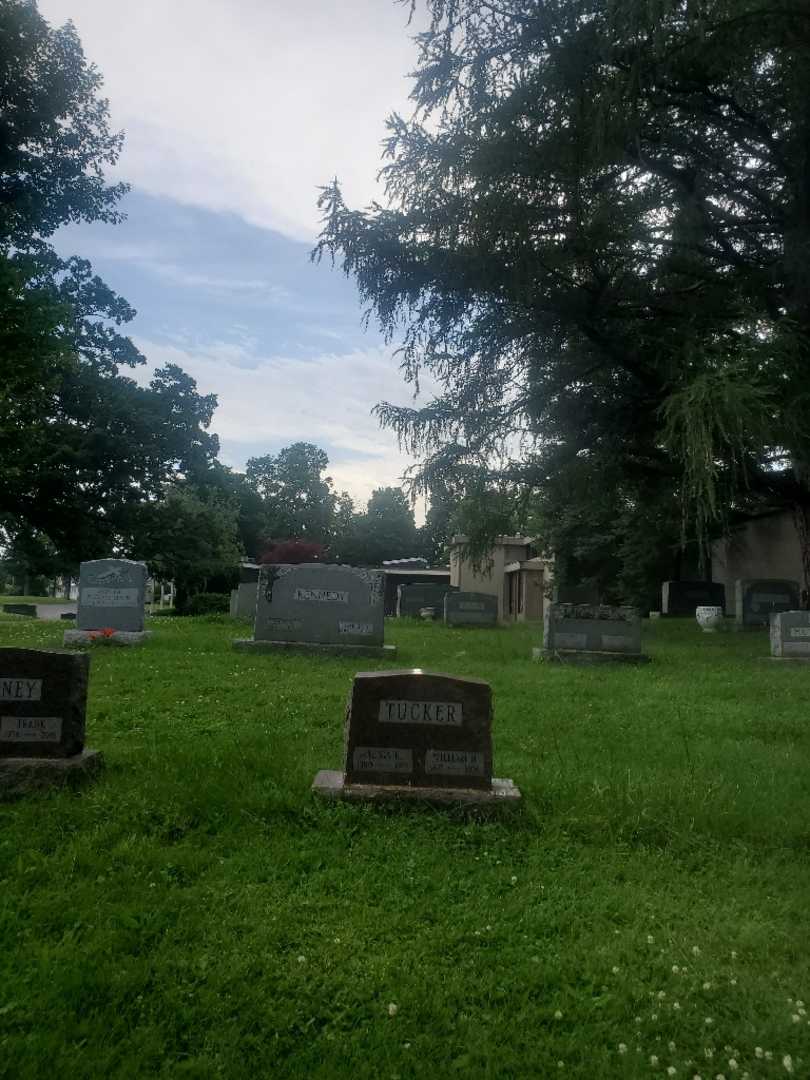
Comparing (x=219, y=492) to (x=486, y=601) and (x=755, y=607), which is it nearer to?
(x=486, y=601)

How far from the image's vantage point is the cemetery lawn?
2.59 metres

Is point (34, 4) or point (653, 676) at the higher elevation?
point (34, 4)

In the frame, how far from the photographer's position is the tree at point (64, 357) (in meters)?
14.6

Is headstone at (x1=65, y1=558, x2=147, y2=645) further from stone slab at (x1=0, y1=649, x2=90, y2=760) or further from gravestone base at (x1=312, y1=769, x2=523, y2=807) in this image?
A: gravestone base at (x1=312, y1=769, x2=523, y2=807)

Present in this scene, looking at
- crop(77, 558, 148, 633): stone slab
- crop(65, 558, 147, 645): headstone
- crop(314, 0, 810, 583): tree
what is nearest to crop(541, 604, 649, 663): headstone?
crop(314, 0, 810, 583): tree

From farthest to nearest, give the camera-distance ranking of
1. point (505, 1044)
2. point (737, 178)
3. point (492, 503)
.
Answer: point (492, 503) → point (737, 178) → point (505, 1044)

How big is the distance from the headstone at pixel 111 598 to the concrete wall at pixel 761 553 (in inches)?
745

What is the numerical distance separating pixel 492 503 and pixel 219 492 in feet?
67.2

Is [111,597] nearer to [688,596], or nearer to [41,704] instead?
[41,704]

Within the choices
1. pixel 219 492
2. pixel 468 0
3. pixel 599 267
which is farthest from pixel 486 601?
pixel 219 492

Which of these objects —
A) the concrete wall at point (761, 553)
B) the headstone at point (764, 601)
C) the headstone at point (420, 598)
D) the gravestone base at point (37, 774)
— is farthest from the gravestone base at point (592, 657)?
the concrete wall at point (761, 553)

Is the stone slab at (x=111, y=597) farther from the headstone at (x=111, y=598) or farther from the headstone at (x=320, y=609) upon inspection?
the headstone at (x=320, y=609)

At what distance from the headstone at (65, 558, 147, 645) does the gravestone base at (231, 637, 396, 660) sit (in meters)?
2.14

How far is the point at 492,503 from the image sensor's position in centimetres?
1591
